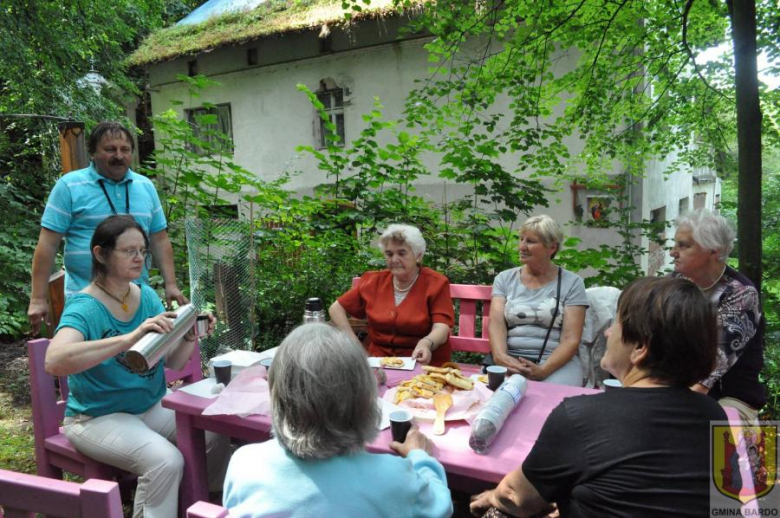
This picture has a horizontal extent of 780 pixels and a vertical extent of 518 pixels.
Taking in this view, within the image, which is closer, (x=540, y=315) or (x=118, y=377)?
(x=118, y=377)

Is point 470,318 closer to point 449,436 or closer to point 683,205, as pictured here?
point 449,436

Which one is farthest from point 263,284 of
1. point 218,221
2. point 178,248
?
point 178,248

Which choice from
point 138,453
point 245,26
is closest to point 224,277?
point 138,453

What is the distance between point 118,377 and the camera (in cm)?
209

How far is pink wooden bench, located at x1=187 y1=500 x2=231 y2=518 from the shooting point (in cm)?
94

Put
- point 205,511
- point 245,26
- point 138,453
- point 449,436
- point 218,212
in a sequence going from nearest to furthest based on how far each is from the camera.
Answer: point 205,511, point 449,436, point 138,453, point 218,212, point 245,26

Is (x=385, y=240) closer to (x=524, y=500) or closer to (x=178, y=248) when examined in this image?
(x=524, y=500)

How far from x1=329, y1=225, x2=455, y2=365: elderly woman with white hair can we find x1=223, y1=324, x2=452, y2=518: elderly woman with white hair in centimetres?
168

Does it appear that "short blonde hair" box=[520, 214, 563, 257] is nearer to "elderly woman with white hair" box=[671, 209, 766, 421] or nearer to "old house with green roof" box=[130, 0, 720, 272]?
"elderly woman with white hair" box=[671, 209, 766, 421]

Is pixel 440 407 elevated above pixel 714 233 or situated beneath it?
situated beneath

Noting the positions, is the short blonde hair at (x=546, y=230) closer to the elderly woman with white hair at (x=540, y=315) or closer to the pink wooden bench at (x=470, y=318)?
the elderly woman with white hair at (x=540, y=315)

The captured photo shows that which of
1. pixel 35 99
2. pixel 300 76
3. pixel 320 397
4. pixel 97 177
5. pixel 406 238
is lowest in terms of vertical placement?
pixel 320 397

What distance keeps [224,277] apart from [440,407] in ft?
9.55

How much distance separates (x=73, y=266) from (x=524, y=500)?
2579mm
